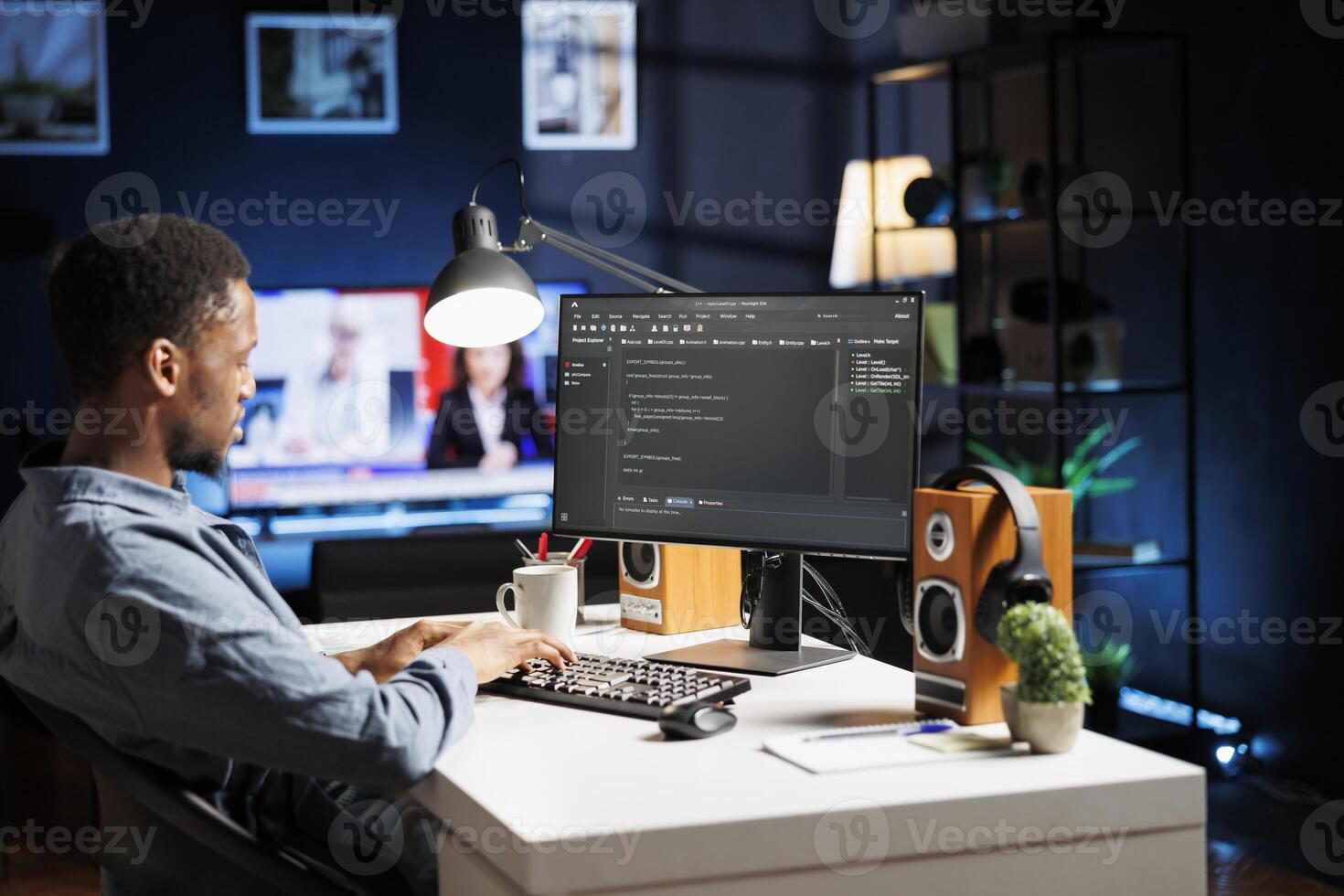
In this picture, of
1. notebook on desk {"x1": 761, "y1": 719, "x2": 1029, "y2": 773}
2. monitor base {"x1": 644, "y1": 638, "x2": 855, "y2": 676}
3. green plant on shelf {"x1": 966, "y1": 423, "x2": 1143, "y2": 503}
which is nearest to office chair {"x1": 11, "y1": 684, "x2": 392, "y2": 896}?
notebook on desk {"x1": 761, "y1": 719, "x2": 1029, "y2": 773}

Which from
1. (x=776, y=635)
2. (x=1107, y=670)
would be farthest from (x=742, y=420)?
(x=1107, y=670)

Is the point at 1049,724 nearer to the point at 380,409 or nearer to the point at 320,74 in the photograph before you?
the point at 380,409

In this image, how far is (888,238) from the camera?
192 inches

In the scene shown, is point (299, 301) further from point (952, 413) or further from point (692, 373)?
point (692, 373)

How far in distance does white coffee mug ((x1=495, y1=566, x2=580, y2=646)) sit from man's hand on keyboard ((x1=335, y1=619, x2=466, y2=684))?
14 cm

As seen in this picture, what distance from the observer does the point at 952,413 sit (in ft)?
17.1

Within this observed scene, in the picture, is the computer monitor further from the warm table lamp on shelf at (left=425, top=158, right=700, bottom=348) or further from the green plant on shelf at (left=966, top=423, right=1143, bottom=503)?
the green plant on shelf at (left=966, top=423, right=1143, bottom=503)

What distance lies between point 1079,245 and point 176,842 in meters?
3.75

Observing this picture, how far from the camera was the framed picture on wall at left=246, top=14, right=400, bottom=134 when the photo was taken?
189 inches

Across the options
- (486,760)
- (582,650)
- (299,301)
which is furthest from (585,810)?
(299,301)

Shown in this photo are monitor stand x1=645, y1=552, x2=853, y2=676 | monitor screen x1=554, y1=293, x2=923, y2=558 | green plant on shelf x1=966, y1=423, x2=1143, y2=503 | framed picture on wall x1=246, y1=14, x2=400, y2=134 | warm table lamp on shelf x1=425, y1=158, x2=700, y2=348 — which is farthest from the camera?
framed picture on wall x1=246, y1=14, x2=400, y2=134

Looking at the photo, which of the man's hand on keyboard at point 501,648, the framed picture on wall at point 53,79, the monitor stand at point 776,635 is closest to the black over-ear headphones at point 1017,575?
the monitor stand at point 776,635

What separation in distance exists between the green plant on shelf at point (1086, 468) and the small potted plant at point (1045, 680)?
2.66 metres

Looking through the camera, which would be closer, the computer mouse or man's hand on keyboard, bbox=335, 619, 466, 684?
the computer mouse
